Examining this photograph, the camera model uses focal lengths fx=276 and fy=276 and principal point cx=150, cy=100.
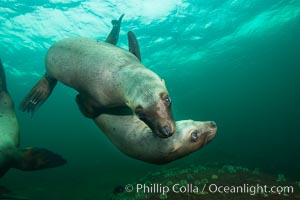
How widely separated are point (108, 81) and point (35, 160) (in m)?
1.85

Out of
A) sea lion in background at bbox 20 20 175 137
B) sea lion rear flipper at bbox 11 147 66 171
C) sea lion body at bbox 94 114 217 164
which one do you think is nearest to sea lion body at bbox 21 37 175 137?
sea lion in background at bbox 20 20 175 137

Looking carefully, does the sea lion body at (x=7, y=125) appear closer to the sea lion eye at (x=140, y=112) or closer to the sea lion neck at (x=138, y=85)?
the sea lion neck at (x=138, y=85)

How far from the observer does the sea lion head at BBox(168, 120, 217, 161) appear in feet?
11.7

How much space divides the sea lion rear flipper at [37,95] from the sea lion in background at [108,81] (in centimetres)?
2

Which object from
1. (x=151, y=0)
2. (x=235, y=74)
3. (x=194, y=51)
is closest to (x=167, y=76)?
(x=194, y=51)

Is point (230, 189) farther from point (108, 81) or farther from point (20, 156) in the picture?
point (20, 156)

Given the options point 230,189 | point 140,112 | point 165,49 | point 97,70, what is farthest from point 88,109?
point 165,49

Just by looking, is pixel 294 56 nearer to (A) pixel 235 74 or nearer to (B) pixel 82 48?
(A) pixel 235 74

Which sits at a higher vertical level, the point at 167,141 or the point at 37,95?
the point at 37,95

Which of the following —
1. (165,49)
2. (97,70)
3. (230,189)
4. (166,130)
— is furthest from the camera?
(165,49)

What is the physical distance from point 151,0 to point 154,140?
47.4 feet

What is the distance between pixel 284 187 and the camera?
21.7 feet

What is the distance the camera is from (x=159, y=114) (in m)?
3.28

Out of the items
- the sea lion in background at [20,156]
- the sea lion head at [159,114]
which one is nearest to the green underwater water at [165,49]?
the sea lion in background at [20,156]
